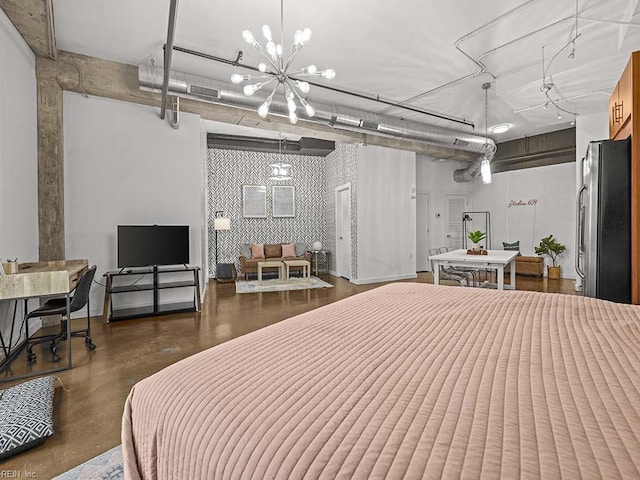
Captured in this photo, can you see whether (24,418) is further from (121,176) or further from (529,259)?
(529,259)

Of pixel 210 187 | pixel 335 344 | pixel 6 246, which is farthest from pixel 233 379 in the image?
pixel 210 187

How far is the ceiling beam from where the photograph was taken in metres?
2.90

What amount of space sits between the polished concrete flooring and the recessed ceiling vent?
9.71 ft

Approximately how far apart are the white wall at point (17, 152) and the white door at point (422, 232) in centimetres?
776

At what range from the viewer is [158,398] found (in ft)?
3.05

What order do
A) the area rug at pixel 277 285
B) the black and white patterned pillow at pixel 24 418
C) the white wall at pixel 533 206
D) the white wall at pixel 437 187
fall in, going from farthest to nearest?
the white wall at pixel 437 187, the white wall at pixel 533 206, the area rug at pixel 277 285, the black and white patterned pillow at pixel 24 418

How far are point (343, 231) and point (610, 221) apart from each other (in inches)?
224

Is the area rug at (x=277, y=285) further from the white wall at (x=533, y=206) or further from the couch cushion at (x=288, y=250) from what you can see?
the white wall at (x=533, y=206)

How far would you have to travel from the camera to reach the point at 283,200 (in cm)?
867

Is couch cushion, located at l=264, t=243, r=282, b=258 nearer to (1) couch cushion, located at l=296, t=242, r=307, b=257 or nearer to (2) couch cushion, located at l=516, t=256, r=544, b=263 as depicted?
(1) couch cushion, located at l=296, t=242, r=307, b=257

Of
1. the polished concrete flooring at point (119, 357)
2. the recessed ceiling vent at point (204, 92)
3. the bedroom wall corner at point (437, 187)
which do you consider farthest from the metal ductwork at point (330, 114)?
the polished concrete flooring at point (119, 357)

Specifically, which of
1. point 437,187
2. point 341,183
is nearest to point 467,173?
point 437,187

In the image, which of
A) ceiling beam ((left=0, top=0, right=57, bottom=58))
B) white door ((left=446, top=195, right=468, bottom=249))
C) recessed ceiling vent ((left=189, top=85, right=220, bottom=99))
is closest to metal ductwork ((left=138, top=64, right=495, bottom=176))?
recessed ceiling vent ((left=189, top=85, right=220, bottom=99))

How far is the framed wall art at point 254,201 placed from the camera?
8328mm
